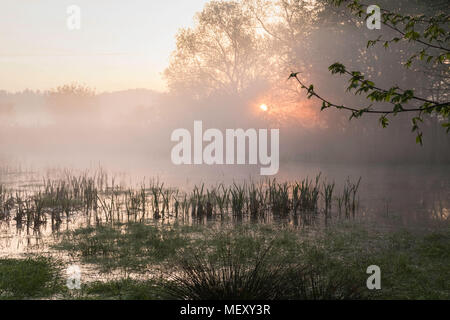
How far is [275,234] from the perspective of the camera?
437 inches

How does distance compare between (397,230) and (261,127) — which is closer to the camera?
(397,230)

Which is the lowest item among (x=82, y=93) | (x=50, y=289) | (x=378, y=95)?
(x=50, y=289)

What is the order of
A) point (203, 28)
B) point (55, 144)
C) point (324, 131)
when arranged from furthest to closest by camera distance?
point (55, 144), point (203, 28), point (324, 131)

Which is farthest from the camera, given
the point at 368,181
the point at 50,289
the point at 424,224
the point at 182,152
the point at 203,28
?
the point at 203,28

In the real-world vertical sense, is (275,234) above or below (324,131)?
below

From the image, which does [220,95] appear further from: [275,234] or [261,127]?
[275,234]

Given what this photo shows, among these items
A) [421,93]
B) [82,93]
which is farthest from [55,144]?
[421,93]

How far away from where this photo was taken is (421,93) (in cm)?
3102

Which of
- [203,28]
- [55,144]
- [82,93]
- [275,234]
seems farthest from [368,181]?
[82,93]

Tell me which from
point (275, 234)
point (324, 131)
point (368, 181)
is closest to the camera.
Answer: point (275, 234)

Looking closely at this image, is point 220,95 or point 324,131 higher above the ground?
point 220,95

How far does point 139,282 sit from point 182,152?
3643 centimetres

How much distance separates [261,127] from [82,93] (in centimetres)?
5535

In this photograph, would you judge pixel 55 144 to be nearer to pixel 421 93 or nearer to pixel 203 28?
pixel 203 28
